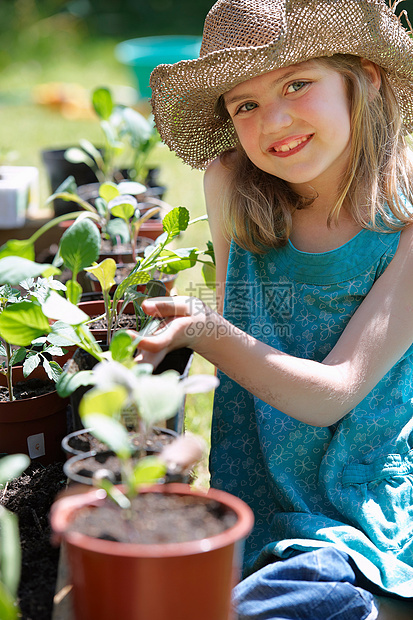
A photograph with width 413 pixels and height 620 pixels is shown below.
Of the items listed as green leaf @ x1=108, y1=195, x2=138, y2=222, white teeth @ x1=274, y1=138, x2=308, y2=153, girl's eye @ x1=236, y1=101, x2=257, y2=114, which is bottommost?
green leaf @ x1=108, y1=195, x2=138, y2=222

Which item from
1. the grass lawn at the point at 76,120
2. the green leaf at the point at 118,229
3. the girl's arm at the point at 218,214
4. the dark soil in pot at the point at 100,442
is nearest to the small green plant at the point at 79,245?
the dark soil in pot at the point at 100,442

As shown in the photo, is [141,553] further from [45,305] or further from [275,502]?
[275,502]

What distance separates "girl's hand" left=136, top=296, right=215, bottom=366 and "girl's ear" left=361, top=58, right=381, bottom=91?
0.61 m

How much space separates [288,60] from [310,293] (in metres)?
0.42

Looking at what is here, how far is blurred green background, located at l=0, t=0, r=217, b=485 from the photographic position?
4.11 metres

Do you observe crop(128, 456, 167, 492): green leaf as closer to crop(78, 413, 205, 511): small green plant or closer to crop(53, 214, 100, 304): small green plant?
crop(78, 413, 205, 511): small green plant

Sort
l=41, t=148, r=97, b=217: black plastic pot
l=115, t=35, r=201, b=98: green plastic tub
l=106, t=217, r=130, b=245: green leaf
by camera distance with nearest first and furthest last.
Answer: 1. l=106, t=217, r=130, b=245: green leaf
2. l=41, t=148, r=97, b=217: black plastic pot
3. l=115, t=35, r=201, b=98: green plastic tub

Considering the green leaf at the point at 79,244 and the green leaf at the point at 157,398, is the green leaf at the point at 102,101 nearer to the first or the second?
the green leaf at the point at 79,244

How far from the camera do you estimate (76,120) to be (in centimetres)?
548

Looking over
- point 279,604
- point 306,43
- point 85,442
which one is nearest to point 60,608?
point 85,442

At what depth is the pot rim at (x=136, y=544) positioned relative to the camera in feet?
1.94

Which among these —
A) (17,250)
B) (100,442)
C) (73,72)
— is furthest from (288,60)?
(73,72)

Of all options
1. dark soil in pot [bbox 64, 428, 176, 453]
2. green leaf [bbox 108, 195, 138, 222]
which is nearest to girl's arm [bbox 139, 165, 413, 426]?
dark soil in pot [bbox 64, 428, 176, 453]

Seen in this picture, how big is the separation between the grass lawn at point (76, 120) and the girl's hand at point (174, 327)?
0.82m
